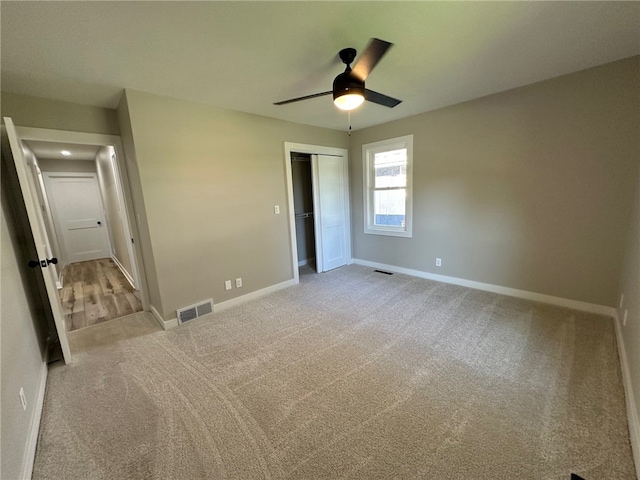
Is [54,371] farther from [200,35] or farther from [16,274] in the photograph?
[200,35]

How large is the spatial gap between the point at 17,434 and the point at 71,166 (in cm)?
661

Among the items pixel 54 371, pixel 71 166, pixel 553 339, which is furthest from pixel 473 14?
pixel 71 166

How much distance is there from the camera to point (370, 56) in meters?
1.58

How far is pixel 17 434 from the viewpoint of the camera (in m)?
1.33

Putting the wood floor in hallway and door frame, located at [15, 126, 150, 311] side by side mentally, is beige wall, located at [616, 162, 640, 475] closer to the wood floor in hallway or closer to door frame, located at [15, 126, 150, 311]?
door frame, located at [15, 126, 150, 311]

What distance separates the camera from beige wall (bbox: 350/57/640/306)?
2.41 metres

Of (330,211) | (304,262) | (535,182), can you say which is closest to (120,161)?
(330,211)

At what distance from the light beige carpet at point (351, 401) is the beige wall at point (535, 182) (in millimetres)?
602

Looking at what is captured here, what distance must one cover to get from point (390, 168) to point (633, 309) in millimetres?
3118

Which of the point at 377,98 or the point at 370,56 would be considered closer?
the point at 370,56

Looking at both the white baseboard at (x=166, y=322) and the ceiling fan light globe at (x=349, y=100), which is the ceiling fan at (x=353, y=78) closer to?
the ceiling fan light globe at (x=349, y=100)

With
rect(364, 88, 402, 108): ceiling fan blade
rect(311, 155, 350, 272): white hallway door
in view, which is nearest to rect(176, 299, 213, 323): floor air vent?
rect(311, 155, 350, 272): white hallway door

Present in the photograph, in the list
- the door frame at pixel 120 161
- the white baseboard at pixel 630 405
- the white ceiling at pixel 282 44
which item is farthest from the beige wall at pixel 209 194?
the white baseboard at pixel 630 405

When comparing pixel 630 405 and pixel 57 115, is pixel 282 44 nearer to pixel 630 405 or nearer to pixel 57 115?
pixel 57 115
